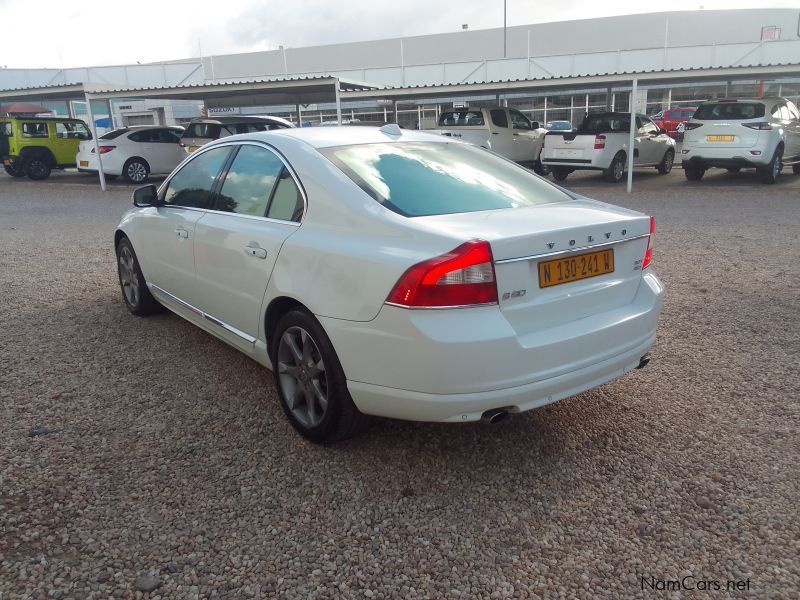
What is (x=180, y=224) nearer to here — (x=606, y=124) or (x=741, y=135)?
(x=741, y=135)

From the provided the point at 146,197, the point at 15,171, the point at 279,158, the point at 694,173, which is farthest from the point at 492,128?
the point at 15,171

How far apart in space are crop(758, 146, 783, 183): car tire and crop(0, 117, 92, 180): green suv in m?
18.9

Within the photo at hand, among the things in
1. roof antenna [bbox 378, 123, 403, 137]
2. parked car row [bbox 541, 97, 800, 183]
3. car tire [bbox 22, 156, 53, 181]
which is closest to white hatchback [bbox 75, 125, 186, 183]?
car tire [bbox 22, 156, 53, 181]

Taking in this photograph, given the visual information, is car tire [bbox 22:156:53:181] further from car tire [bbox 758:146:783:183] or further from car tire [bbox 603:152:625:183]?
car tire [bbox 758:146:783:183]

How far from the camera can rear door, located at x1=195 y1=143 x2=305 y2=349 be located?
3.32 m

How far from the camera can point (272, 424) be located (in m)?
3.51

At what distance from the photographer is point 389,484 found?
292 cm

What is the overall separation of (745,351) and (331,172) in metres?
3.06

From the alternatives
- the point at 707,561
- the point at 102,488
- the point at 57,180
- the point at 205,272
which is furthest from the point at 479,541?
the point at 57,180

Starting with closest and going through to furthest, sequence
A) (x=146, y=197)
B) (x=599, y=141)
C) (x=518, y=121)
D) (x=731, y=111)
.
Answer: (x=146, y=197)
(x=731, y=111)
(x=599, y=141)
(x=518, y=121)

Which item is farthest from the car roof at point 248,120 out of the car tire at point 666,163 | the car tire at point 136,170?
the car tire at point 666,163

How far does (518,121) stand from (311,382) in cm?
1585

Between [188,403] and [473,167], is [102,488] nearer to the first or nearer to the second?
[188,403]

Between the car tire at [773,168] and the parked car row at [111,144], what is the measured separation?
11.1 m
